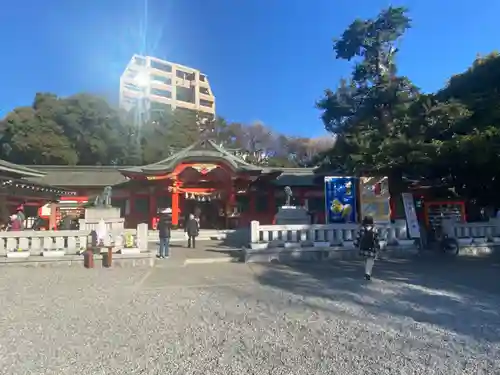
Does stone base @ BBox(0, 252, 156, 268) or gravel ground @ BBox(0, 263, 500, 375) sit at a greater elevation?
stone base @ BBox(0, 252, 156, 268)

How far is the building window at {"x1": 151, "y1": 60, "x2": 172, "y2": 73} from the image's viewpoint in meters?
58.9

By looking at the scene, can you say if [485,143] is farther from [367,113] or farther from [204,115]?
[204,115]

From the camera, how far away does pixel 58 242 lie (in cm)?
938

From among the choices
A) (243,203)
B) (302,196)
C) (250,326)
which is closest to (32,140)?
(243,203)

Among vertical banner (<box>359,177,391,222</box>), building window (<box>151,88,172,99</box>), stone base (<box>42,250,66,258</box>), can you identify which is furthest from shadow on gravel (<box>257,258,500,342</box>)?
building window (<box>151,88,172,99</box>)

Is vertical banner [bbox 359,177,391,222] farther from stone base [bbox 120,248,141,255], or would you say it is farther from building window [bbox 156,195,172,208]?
building window [bbox 156,195,172,208]

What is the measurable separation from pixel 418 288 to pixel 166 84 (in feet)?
191

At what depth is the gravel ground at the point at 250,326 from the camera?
3.33m

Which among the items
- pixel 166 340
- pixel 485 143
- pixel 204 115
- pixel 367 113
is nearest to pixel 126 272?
pixel 166 340

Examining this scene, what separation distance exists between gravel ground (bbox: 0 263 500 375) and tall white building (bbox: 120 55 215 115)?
155ft

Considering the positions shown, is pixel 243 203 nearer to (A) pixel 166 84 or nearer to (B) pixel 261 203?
(B) pixel 261 203

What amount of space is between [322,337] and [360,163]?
29.9 ft

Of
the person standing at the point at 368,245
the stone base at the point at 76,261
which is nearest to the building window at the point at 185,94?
the stone base at the point at 76,261

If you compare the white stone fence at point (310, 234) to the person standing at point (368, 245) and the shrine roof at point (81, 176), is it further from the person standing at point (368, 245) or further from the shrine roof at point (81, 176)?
the shrine roof at point (81, 176)
